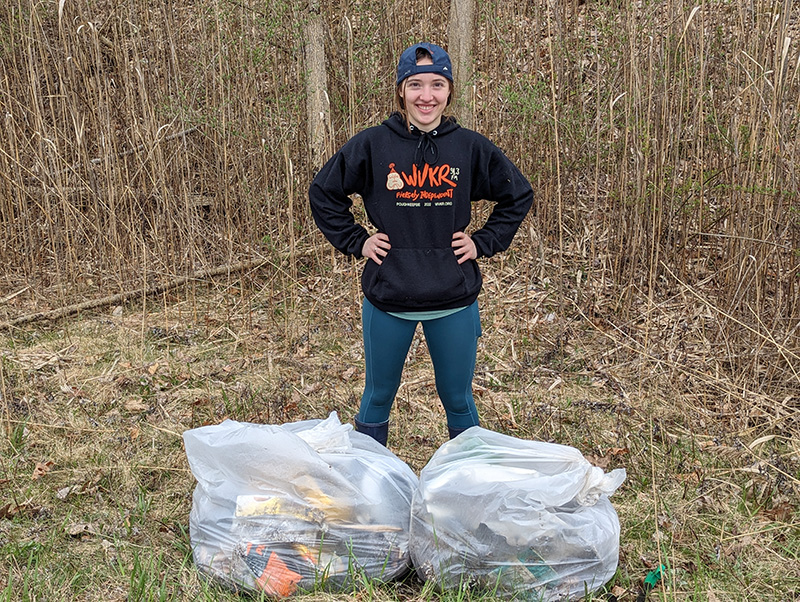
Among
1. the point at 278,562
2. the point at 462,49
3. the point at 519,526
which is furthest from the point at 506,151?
the point at 278,562

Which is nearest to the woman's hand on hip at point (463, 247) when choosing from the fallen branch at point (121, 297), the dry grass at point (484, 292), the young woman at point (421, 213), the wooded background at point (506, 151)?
the young woman at point (421, 213)

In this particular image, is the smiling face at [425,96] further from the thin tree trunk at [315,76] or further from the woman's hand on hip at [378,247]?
the thin tree trunk at [315,76]

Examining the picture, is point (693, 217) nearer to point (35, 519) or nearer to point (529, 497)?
point (529, 497)

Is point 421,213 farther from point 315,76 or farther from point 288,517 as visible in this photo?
point 315,76

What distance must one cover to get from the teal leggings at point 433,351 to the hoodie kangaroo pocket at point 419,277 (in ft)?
0.30

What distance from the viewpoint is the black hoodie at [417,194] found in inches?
92.2

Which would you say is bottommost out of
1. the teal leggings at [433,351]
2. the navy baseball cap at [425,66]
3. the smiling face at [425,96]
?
the teal leggings at [433,351]

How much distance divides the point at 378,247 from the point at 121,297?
3010mm

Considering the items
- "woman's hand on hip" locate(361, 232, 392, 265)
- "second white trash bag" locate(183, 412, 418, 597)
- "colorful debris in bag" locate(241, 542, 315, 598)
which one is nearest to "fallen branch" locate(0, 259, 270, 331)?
"woman's hand on hip" locate(361, 232, 392, 265)

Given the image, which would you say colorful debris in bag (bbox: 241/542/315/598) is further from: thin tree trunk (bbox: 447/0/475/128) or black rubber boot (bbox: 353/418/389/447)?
thin tree trunk (bbox: 447/0/475/128)

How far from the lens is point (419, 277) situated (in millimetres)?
2344

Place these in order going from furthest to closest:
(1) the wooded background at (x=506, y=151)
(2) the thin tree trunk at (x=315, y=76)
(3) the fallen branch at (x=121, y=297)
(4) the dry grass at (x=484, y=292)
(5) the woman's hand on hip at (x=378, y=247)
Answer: (2) the thin tree trunk at (x=315, y=76) → (3) the fallen branch at (x=121, y=297) → (1) the wooded background at (x=506, y=151) → (4) the dry grass at (x=484, y=292) → (5) the woman's hand on hip at (x=378, y=247)

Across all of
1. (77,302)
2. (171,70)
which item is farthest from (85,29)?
(77,302)

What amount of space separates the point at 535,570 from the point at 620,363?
6.82ft
